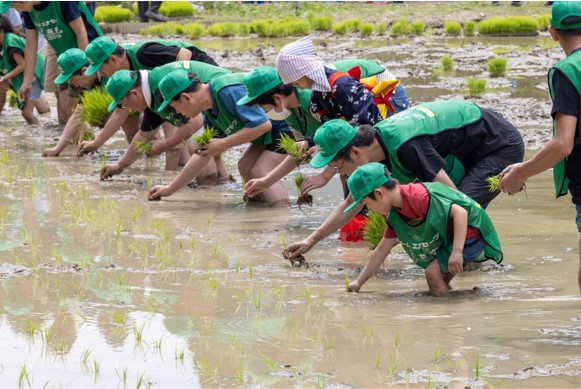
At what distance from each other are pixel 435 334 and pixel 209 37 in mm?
15511

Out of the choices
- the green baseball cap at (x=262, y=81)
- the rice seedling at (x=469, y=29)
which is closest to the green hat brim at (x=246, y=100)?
the green baseball cap at (x=262, y=81)

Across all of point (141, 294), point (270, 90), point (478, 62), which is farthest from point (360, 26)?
point (141, 294)

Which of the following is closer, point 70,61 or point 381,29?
point 70,61

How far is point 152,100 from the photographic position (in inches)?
290

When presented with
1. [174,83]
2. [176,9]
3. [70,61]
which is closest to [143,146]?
[174,83]

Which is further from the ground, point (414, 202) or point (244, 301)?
point (414, 202)

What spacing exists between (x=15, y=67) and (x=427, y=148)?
6090 mm

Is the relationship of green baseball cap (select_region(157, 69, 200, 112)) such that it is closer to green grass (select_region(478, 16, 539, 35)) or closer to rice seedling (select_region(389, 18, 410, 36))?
green grass (select_region(478, 16, 539, 35))

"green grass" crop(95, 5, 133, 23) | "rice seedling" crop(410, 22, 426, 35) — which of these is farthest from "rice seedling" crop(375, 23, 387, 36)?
Result: "green grass" crop(95, 5, 133, 23)

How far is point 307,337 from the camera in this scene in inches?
167

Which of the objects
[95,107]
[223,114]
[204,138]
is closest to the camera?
[204,138]

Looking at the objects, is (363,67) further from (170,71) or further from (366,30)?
(366,30)

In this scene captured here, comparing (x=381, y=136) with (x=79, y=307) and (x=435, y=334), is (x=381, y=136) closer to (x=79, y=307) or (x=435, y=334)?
(x=435, y=334)

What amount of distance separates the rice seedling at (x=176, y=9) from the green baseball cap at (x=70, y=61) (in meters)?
14.2
